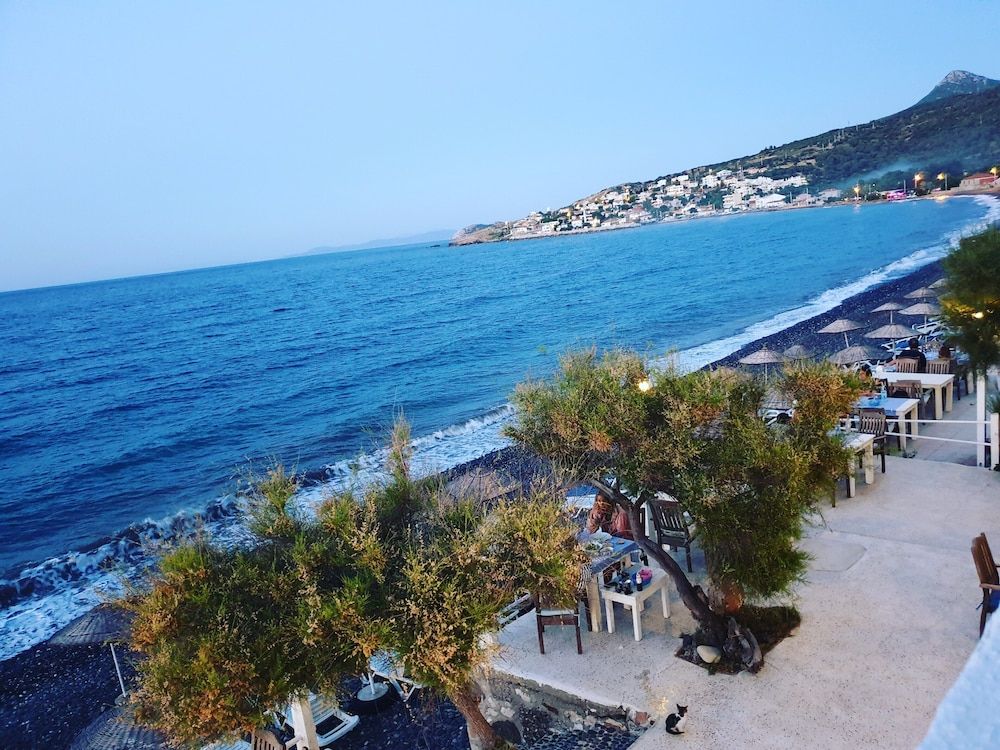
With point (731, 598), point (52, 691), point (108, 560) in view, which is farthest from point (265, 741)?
point (108, 560)

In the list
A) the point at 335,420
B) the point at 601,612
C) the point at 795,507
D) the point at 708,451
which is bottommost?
the point at 335,420

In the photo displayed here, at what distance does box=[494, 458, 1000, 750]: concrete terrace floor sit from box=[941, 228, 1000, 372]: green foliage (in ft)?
8.30

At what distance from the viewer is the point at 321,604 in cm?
454

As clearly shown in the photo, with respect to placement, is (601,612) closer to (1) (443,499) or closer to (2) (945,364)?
(1) (443,499)

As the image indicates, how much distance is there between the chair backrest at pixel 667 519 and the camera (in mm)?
7781

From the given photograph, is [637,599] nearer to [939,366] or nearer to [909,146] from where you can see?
[939,366]

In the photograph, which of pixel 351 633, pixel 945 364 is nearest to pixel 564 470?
pixel 351 633

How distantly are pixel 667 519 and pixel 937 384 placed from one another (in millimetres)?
7355

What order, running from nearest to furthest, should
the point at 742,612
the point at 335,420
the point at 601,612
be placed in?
the point at 742,612 → the point at 601,612 → the point at 335,420

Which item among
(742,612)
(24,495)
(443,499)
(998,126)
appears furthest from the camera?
(998,126)

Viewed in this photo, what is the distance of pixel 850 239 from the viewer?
249ft

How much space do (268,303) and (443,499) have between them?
273 feet

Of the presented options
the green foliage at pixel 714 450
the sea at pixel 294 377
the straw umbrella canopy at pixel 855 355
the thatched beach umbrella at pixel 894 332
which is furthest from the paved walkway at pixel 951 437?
the thatched beach umbrella at pixel 894 332

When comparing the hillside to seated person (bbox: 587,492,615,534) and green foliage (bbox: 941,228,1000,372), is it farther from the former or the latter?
seated person (bbox: 587,492,615,534)
